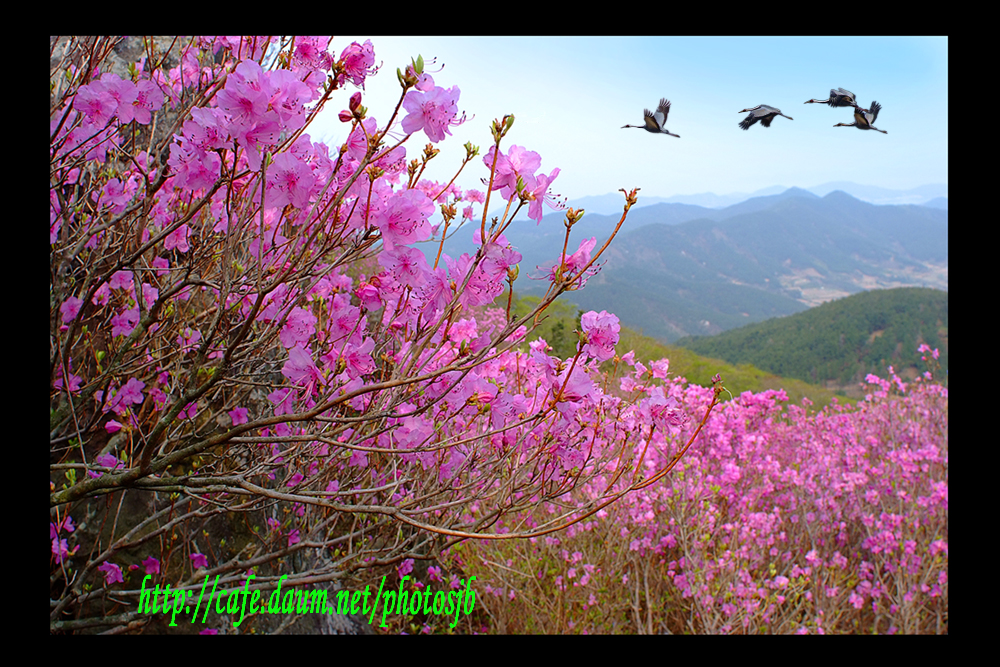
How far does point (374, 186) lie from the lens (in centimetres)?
121

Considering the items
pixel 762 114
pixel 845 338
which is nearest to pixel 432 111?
pixel 762 114

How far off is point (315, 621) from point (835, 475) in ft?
15.5

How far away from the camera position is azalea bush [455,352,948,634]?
3557mm

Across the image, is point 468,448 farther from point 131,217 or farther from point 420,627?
point 420,627

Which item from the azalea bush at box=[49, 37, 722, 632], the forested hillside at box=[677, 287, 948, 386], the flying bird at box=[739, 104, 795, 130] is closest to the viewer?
the azalea bush at box=[49, 37, 722, 632]

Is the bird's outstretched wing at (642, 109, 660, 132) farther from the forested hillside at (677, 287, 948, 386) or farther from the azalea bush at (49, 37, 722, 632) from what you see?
the forested hillside at (677, 287, 948, 386)

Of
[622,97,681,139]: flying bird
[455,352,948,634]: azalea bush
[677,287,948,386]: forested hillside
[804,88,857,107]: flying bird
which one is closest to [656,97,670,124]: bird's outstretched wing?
[622,97,681,139]: flying bird

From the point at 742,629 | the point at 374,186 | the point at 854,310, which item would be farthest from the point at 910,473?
the point at 854,310

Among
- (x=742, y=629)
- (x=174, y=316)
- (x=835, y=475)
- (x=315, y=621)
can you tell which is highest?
(x=174, y=316)

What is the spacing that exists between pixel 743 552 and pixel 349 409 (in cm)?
339

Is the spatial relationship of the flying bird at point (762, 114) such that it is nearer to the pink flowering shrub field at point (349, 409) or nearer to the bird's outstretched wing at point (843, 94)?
the bird's outstretched wing at point (843, 94)

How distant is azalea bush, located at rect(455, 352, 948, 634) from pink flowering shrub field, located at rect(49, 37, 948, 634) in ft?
0.10

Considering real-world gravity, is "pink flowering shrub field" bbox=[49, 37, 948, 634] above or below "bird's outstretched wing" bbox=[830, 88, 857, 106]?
below

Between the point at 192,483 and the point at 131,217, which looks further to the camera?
the point at 131,217
